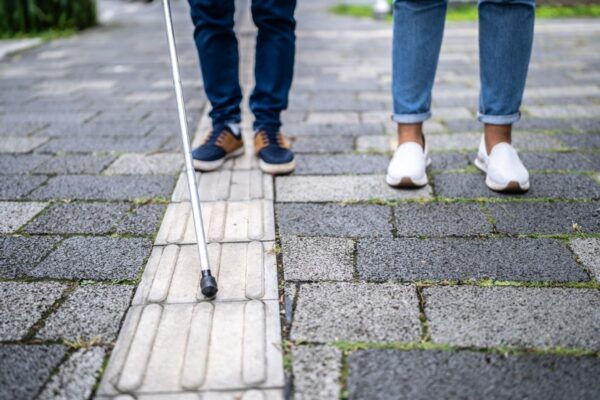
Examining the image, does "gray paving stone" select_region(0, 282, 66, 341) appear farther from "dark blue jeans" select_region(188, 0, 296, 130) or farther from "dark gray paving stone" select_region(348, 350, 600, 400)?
"dark blue jeans" select_region(188, 0, 296, 130)

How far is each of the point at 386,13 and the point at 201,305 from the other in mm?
7244

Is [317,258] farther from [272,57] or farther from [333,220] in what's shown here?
[272,57]

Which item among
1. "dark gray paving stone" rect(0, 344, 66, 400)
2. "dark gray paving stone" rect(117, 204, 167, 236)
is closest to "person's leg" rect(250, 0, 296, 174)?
"dark gray paving stone" rect(117, 204, 167, 236)

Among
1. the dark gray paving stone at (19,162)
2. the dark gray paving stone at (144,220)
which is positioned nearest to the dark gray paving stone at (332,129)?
the dark gray paving stone at (144,220)

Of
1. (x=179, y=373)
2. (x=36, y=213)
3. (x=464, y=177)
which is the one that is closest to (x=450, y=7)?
(x=464, y=177)

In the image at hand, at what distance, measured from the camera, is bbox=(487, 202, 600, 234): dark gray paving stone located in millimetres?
1700

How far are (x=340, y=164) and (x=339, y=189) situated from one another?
282mm

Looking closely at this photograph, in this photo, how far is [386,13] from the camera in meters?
7.83

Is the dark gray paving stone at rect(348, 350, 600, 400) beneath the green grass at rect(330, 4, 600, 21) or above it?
above

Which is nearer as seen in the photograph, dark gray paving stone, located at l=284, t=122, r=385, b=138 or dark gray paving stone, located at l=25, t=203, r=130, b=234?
dark gray paving stone, located at l=25, t=203, r=130, b=234

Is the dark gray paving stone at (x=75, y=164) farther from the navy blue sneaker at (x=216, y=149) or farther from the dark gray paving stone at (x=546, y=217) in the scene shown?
the dark gray paving stone at (x=546, y=217)

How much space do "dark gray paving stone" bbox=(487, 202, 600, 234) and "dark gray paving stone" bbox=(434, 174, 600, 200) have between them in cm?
8

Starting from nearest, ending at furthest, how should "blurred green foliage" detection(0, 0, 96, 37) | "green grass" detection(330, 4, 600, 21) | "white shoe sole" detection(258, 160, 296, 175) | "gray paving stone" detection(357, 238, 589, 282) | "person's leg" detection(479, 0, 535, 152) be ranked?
"gray paving stone" detection(357, 238, 589, 282)
"person's leg" detection(479, 0, 535, 152)
"white shoe sole" detection(258, 160, 296, 175)
"blurred green foliage" detection(0, 0, 96, 37)
"green grass" detection(330, 4, 600, 21)

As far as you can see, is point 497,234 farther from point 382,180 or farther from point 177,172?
point 177,172
